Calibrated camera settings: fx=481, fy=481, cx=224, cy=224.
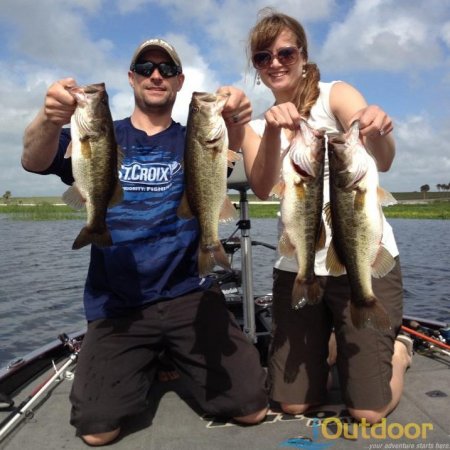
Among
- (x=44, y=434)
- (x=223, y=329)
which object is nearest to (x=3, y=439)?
(x=44, y=434)

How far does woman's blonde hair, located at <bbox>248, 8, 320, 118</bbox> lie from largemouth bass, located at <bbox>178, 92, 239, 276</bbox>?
1.30m

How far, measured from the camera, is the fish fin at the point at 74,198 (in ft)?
12.2

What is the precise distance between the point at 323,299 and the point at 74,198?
2.59 meters

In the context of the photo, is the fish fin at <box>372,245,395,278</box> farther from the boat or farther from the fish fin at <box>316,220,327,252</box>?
the boat

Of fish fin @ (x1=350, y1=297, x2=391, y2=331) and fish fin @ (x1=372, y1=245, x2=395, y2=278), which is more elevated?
fish fin @ (x1=372, y1=245, x2=395, y2=278)

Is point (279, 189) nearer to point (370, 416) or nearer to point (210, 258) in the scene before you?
point (210, 258)

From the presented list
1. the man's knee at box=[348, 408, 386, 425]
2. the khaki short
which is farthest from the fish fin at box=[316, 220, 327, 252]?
the man's knee at box=[348, 408, 386, 425]

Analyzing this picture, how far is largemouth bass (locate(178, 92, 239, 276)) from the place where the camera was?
3.53 m

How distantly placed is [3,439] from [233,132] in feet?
11.0

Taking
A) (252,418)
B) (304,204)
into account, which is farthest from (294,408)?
(304,204)

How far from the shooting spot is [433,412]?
4.40 metres

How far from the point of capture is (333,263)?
4176 millimetres

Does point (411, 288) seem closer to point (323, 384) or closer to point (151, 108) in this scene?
point (323, 384)
